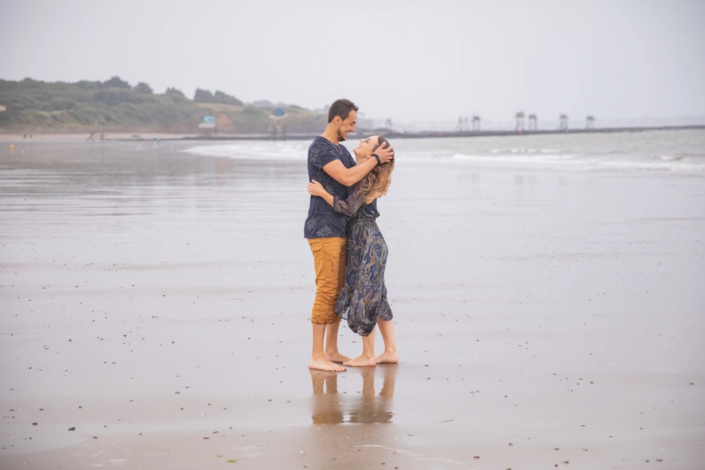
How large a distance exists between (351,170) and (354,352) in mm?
1435

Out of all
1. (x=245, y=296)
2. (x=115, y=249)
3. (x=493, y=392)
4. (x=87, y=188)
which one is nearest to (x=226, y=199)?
(x=87, y=188)

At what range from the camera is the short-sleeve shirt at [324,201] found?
526cm

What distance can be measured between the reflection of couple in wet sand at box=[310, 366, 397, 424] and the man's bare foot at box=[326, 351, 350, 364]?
0.30 meters

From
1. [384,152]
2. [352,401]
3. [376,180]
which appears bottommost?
[352,401]

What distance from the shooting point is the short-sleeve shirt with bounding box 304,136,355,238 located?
5.26m

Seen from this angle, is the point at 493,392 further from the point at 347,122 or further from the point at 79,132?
the point at 79,132

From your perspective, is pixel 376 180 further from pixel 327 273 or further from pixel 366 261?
pixel 327 273

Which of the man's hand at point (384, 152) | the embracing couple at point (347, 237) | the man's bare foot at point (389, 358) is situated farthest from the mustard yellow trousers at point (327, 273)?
the man's hand at point (384, 152)

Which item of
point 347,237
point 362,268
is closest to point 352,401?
point 362,268

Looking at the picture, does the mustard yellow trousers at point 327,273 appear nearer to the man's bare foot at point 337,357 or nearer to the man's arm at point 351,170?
the man's bare foot at point 337,357

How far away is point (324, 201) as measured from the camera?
17.5 ft

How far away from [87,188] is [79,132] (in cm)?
15031

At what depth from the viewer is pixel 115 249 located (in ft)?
32.8

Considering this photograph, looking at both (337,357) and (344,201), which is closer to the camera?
(344,201)
